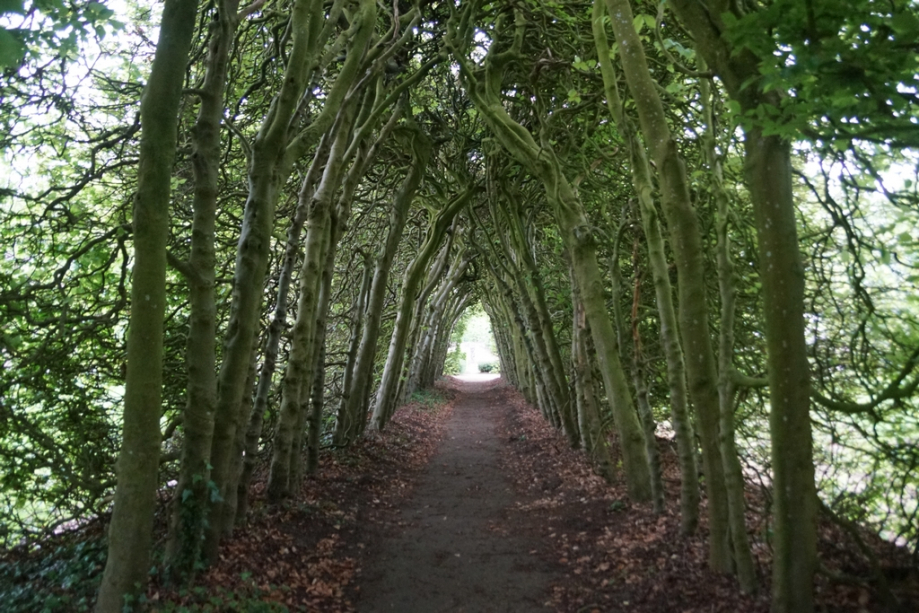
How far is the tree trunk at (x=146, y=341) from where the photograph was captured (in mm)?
3945

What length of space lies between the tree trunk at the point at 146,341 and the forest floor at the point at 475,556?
0.31m

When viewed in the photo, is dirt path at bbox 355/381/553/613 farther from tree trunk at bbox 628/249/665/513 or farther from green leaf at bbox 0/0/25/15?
green leaf at bbox 0/0/25/15

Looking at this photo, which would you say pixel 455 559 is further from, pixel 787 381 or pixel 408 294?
pixel 408 294

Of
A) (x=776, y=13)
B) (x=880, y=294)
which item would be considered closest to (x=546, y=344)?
(x=880, y=294)

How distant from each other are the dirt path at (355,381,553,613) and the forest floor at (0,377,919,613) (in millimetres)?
24

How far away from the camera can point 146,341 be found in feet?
13.1

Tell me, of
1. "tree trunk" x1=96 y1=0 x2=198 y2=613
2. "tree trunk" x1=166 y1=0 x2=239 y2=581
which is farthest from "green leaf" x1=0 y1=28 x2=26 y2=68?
"tree trunk" x1=166 y1=0 x2=239 y2=581

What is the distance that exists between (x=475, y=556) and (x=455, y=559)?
0.25 metres

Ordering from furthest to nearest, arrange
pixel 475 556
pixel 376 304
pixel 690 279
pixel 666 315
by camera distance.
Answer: pixel 376 304
pixel 475 556
pixel 666 315
pixel 690 279

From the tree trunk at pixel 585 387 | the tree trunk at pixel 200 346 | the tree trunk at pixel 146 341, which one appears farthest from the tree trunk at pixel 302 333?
the tree trunk at pixel 585 387

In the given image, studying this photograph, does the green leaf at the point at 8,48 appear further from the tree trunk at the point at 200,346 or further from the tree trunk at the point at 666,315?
the tree trunk at the point at 666,315

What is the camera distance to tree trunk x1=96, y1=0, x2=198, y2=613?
395cm

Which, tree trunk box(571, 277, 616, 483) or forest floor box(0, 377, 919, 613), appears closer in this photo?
forest floor box(0, 377, 919, 613)

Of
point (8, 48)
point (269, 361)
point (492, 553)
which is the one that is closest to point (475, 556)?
point (492, 553)
